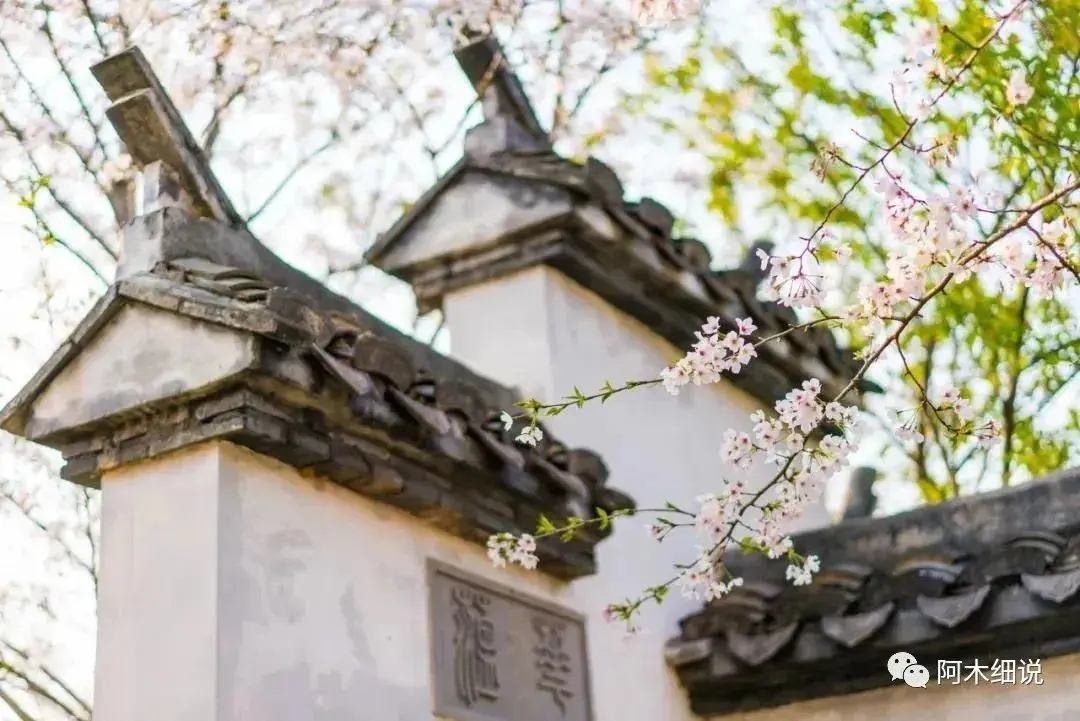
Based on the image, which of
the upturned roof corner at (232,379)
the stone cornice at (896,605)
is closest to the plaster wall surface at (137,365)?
the upturned roof corner at (232,379)

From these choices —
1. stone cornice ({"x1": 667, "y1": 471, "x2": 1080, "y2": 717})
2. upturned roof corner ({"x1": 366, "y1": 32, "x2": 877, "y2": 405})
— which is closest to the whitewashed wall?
stone cornice ({"x1": 667, "y1": 471, "x2": 1080, "y2": 717})

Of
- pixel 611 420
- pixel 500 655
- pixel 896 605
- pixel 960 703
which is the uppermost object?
pixel 611 420

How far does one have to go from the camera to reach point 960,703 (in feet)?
18.7

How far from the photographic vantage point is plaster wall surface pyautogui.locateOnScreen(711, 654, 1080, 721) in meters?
5.48

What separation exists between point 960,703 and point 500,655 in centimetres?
189

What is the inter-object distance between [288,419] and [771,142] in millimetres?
6331

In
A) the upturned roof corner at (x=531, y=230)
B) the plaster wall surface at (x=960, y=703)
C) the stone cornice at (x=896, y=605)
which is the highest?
the upturned roof corner at (x=531, y=230)

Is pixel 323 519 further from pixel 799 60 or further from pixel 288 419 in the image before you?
pixel 799 60

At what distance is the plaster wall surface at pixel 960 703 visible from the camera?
18.0ft

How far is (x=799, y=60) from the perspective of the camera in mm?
9555

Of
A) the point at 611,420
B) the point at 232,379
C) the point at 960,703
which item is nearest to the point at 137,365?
the point at 232,379

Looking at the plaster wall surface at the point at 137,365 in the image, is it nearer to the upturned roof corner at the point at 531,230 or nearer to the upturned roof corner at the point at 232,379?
the upturned roof corner at the point at 232,379

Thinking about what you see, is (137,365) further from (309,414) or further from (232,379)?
(309,414)

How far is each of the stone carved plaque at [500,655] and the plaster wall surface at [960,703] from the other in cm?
108
